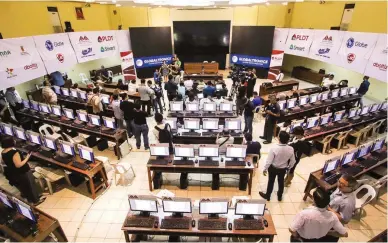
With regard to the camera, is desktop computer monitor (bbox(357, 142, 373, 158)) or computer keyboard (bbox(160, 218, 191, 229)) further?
desktop computer monitor (bbox(357, 142, 373, 158))

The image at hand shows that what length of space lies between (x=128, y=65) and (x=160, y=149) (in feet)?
32.0

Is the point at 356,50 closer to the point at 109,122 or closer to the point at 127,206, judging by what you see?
the point at 109,122

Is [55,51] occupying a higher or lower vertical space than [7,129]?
higher

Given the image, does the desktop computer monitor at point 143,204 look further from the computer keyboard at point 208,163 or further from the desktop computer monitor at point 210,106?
the desktop computer monitor at point 210,106

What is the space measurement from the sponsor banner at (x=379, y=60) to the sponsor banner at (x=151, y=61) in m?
10.9

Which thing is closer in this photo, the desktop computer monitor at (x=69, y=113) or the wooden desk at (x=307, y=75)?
the desktop computer monitor at (x=69, y=113)

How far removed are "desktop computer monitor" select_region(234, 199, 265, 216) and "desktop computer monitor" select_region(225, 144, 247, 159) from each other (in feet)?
5.42

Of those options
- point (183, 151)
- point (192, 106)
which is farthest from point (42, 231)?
point (192, 106)

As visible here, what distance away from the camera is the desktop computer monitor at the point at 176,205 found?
3771 millimetres

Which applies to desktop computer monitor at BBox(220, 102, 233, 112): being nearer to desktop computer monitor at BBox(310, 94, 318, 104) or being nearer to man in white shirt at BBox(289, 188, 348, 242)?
desktop computer monitor at BBox(310, 94, 318, 104)

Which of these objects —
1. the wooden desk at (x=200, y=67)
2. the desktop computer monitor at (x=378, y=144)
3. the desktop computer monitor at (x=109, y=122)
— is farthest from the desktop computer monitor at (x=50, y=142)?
the wooden desk at (x=200, y=67)

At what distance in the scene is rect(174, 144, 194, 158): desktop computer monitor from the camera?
17.4 ft

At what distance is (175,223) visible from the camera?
12.6 feet

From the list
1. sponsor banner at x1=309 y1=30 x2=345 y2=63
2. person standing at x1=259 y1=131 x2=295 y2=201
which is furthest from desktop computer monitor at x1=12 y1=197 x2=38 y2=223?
sponsor banner at x1=309 y1=30 x2=345 y2=63
